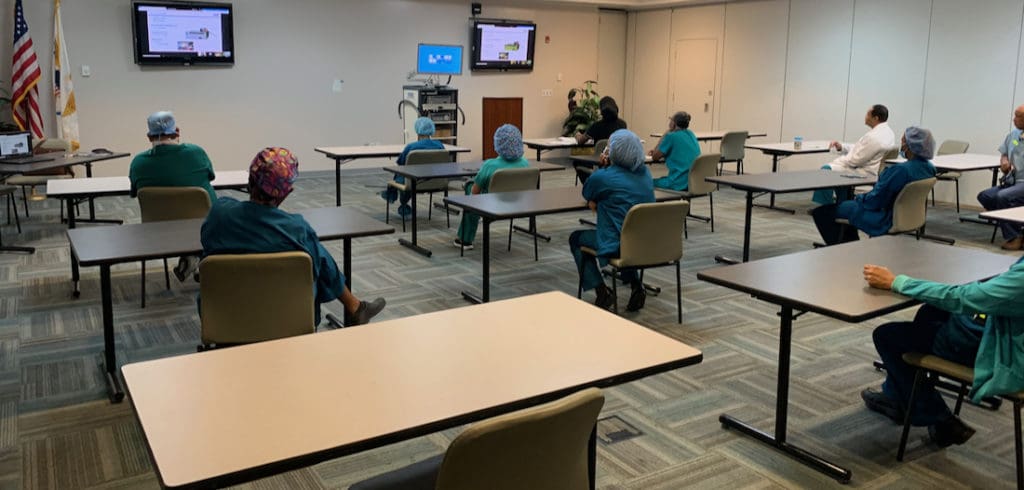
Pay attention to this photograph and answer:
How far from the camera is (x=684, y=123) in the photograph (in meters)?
7.46

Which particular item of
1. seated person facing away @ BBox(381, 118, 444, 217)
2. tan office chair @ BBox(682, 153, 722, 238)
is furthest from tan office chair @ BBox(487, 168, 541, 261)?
seated person facing away @ BBox(381, 118, 444, 217)

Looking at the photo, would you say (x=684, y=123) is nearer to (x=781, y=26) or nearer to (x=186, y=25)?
(x=781, y=26)

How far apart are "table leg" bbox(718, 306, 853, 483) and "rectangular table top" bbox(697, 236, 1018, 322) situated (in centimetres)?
14

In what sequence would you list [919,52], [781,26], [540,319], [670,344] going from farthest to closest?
[781,26], [919,52], [540,319], [670,344]

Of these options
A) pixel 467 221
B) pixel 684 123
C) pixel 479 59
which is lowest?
pixel 467 221

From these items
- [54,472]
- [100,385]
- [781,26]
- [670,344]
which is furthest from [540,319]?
[781,26]

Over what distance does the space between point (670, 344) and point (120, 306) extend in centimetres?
401

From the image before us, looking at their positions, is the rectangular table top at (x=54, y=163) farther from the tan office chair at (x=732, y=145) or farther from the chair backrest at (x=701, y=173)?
the tan office chair at (x=732, y=145)

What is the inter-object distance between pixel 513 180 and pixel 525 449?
15.1 ft

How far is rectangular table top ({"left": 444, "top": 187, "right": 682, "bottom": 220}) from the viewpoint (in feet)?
15.1

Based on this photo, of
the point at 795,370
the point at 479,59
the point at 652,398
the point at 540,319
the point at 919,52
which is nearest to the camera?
the point at 540,319

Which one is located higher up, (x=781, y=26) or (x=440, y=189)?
(x=781, y=26)

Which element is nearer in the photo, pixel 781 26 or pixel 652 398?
pixel 652 398

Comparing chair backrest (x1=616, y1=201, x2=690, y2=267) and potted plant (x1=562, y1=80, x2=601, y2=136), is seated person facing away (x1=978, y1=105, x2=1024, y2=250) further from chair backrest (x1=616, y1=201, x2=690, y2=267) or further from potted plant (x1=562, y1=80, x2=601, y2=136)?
potted plant (x1=562, y1=80, x2=601, y2=136)
